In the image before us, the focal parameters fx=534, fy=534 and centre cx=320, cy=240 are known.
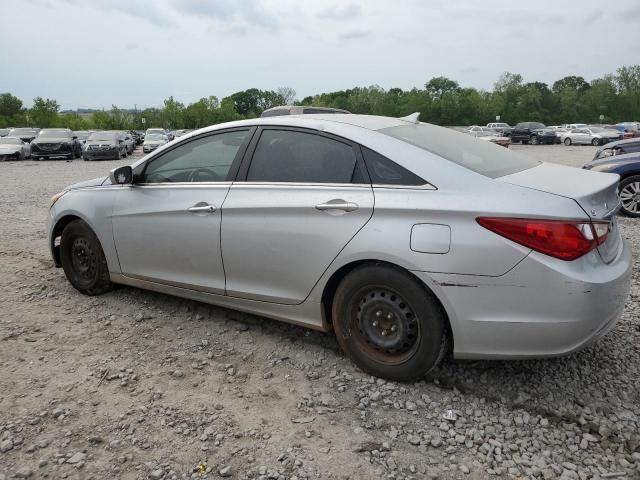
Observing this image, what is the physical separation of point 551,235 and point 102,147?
25938 millimetres

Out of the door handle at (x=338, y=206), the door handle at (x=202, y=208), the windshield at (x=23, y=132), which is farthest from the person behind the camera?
the windshield at (x=23, y=132)

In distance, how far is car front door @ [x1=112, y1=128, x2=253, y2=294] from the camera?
3701 millimetres

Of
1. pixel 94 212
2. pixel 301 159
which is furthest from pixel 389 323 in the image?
pixel 94 212

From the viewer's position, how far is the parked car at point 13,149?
25.0m

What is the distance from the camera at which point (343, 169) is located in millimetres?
3225

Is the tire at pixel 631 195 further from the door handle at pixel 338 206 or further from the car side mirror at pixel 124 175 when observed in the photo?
the car side mirror at pixel 124 175

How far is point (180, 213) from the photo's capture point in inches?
150

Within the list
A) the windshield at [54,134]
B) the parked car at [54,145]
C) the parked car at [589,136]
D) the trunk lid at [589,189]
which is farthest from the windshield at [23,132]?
the parked car at [589,136]

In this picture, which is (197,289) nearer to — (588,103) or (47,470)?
(47,470)

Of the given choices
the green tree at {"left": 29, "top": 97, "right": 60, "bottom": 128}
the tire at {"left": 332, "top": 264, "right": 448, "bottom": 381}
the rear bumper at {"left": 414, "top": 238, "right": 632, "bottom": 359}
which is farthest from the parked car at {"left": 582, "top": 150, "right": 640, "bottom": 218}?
the green tree at {"left": 29, "top": 97, "right": 60, "bottom": 128}

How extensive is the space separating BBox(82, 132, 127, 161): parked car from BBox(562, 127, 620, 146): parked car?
32595 millimetres

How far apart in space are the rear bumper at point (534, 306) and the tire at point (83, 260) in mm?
2914

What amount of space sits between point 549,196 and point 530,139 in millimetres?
45109

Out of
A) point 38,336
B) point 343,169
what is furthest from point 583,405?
point 38,336
